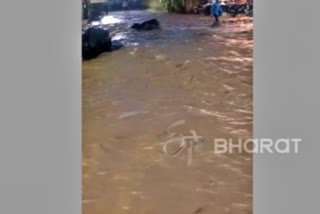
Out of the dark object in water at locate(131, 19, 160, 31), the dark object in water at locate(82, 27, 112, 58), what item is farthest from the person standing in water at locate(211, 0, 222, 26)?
the dark object in water at locate(82, 27, 112, 58)

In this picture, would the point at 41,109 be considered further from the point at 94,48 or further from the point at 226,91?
the point at 226,91

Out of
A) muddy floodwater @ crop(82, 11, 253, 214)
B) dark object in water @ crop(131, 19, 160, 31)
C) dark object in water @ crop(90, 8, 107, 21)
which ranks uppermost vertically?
dark object in water @ crop(90, 8, 107, 21)

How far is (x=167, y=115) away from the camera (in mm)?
1838

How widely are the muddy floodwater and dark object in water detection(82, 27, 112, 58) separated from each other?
0.03 meters

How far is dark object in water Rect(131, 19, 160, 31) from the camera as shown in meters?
1.84

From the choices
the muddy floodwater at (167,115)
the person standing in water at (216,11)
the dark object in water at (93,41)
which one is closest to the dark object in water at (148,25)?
the muddy floodwater at (167,115)

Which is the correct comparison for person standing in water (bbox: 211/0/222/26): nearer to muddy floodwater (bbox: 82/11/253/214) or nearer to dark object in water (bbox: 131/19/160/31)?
muddy floodwater (bbox: 82/11/253/214)

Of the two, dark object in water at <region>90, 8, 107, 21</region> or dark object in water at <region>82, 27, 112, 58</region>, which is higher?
dark object in water at <region>90, 8, 107, 21</region>

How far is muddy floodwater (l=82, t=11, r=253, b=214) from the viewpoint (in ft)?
5.91

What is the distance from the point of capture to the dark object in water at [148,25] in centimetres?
184

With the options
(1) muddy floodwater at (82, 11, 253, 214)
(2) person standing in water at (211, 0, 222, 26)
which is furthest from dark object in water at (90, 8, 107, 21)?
(2) person standing in water at (211, 0, 222, 26)

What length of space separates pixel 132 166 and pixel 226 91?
48 cm

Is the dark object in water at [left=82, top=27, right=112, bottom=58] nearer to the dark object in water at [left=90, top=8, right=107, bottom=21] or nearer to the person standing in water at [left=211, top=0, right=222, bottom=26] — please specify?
the dark object in water at [left=90, top=8, right=107, bottom=21]
